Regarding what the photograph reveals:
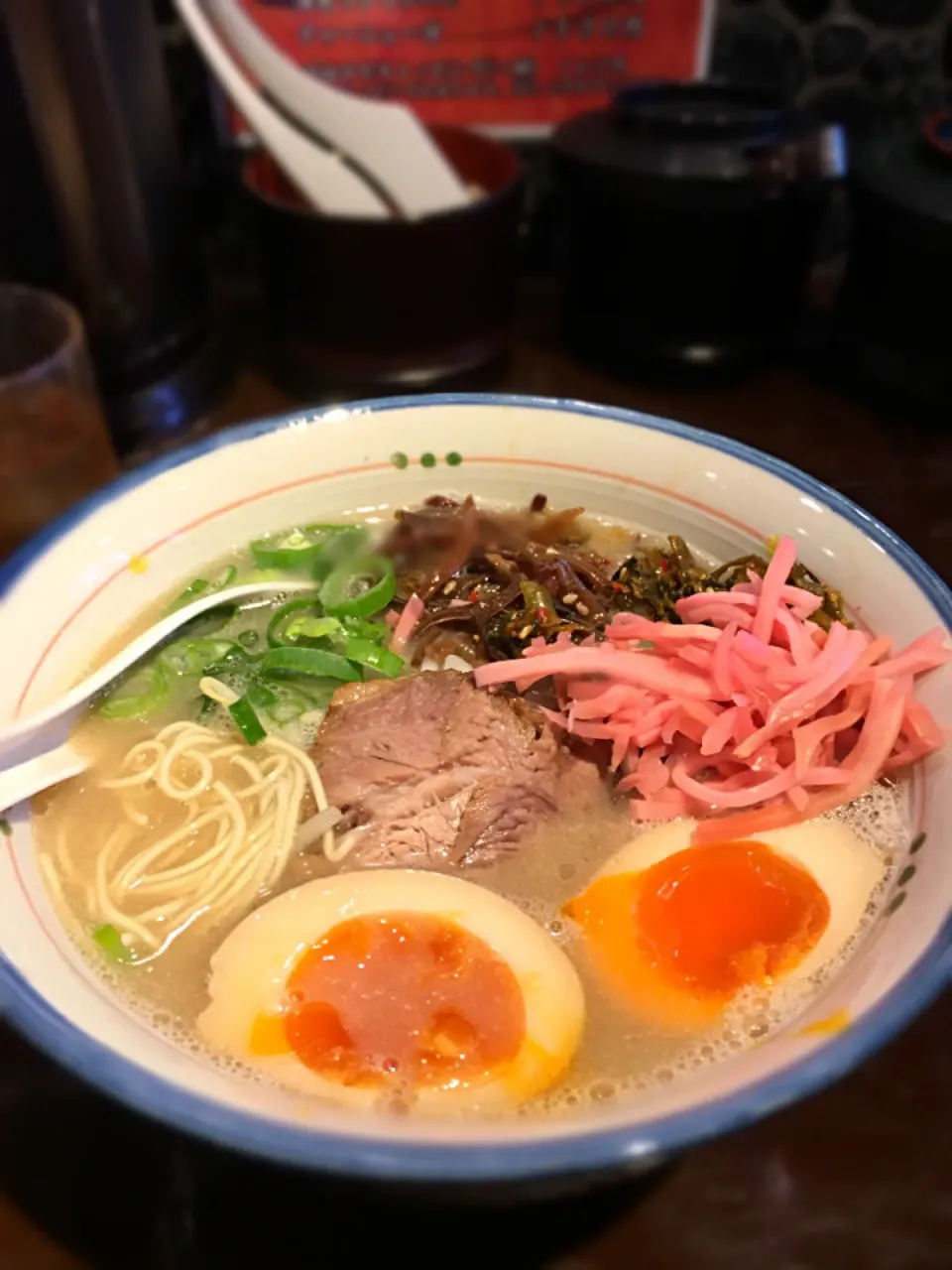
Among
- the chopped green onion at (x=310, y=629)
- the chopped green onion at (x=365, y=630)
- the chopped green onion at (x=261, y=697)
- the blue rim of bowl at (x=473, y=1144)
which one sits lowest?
the chopped green onion at (x=261, y=697)

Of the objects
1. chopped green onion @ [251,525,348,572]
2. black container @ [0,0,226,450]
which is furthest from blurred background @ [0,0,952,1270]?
chopped green onion @ [251,525,348,572]

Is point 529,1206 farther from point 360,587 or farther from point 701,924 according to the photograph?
point 360,587

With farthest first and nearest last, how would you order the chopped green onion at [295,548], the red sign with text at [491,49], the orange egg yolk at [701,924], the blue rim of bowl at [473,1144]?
the red sign with text at [491,49], the chopped green onion at [295,548], the orange egg yolk at [701,924], the blue rim of bowl at [473,1144]

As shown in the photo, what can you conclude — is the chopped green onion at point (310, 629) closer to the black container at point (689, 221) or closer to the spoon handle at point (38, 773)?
the spoon handle at point (38, 773)

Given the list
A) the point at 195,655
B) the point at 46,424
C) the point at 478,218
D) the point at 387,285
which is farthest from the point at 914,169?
the point at 46,424

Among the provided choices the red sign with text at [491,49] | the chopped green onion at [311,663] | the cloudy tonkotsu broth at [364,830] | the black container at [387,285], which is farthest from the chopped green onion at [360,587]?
the red sign with text at [491,49]

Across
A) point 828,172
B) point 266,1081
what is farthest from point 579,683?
point 828,172

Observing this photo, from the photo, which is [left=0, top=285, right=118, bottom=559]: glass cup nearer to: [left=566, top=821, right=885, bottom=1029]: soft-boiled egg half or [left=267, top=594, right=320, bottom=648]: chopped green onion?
[left=267, top=594, right=320, bottom=648]: chopped green onion
